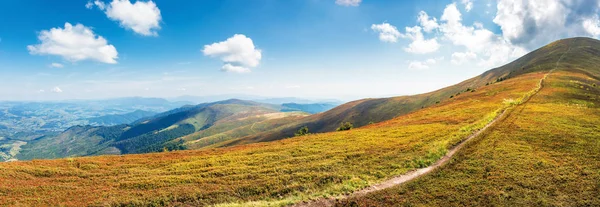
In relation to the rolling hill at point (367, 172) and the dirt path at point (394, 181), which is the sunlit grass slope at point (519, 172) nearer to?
the rolling hill at point (367, 172)

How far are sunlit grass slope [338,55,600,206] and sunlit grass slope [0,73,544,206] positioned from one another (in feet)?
11.5

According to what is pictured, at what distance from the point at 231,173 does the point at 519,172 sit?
29568 mm

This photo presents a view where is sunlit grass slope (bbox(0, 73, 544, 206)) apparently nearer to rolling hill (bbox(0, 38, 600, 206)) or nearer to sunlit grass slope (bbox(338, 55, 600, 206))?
rolling hill (bbox(0, 38, 600, 206))

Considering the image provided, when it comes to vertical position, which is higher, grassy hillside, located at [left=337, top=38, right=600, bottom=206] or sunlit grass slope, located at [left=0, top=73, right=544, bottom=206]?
grassy hillside, located at [left=337, top=38, right=600, bottom=206]

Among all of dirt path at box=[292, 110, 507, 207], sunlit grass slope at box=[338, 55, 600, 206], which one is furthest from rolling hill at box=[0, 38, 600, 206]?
dirt path at box=[292, 110, 507, 207]

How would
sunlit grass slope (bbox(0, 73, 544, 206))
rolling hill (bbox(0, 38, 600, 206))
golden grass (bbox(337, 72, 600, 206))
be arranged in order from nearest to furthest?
golden grass (bbox(337, 72, 600, 206)) < rolling hill (bbox(0, 38, 600, 206)) < sunlit grass slope (bbox(0, 73, 544, 206))

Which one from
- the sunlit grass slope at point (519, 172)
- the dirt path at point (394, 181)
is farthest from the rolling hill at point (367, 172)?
the dirt path at point (394, 181)

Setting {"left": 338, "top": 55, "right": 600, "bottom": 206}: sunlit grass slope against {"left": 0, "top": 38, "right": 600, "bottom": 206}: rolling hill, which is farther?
{"left": 0, "top": 38, "right": 600, "bottom": 206}: rolling hill

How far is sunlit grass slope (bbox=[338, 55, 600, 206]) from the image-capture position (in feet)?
66.2

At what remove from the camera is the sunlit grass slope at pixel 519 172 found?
2017 centimetres

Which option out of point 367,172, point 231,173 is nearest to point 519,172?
point 367,172

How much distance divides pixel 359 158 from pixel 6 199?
36.8 meters

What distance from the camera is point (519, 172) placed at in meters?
24.0

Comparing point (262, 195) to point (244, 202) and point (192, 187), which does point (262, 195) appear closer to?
point (244, 202)
